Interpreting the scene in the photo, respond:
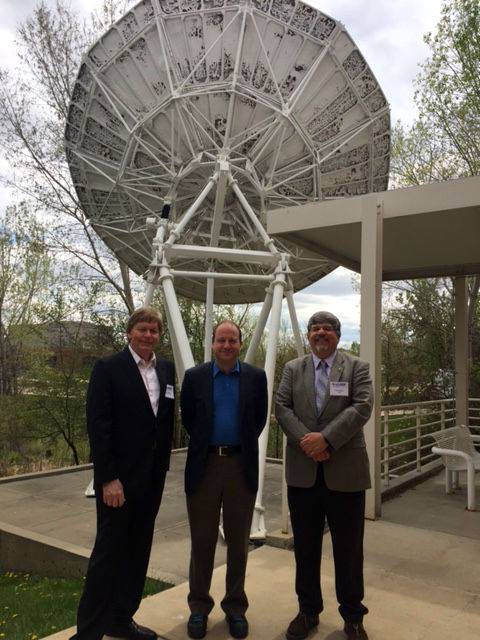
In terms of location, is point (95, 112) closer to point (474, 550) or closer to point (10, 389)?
point (474, 550)

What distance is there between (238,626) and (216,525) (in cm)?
58

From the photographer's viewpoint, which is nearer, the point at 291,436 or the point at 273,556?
the point at 291,436

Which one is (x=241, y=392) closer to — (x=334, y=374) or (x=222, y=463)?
(x=222, y=463)

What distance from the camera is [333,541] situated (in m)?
3.29

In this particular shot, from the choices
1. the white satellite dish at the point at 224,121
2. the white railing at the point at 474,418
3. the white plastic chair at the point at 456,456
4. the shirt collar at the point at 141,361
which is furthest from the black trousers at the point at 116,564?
the white railing at the point at 474,418

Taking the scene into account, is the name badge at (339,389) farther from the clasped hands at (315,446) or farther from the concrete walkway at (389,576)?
the concrete walkway at (389,576)

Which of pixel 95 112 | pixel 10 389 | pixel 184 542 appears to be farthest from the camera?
pixel 10 389

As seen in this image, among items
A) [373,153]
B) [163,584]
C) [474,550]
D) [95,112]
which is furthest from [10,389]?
[474,550]

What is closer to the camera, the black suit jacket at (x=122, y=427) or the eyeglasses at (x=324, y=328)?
the black suit jacket at (x=122, y=427)

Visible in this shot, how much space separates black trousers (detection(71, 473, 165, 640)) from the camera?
10.3ft

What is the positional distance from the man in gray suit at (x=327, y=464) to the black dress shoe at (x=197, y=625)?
1.64ft

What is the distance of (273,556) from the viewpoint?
4750 millimetres

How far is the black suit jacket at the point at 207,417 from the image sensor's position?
10.8 feet

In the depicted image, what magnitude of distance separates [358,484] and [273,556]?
192 cm
